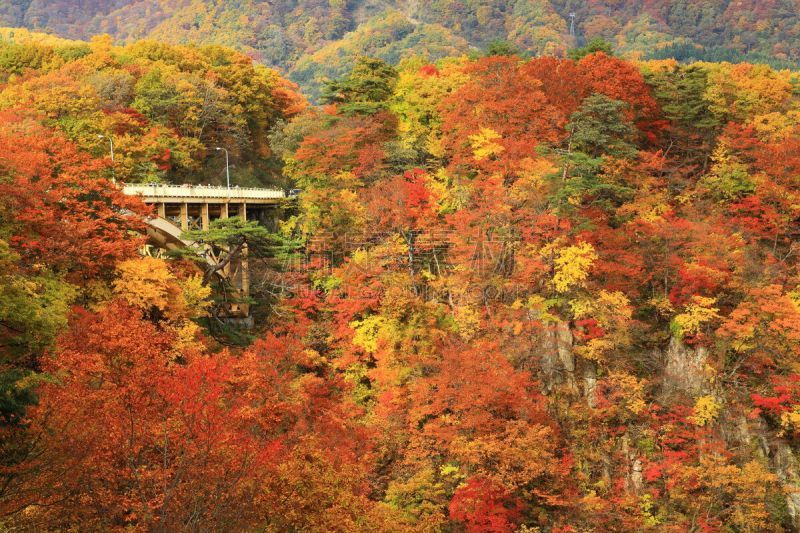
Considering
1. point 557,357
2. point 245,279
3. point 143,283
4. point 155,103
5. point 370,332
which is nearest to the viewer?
point 143,283

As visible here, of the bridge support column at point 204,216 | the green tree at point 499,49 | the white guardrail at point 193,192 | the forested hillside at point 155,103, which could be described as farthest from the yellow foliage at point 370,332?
the green tree at point 499,49

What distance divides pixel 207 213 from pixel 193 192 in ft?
6.26

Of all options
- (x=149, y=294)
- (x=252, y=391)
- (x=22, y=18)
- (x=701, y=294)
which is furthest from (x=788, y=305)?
(x=22, y=18)

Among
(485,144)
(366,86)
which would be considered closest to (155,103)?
(366,86)

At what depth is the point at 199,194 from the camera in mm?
42062

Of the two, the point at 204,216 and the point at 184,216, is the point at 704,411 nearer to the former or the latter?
the point at 184,216

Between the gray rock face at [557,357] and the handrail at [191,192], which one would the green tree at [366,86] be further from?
the gray rock face at [557,357]

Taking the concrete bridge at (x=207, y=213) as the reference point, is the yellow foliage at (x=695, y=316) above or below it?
below

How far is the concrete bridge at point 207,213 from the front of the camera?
3878 cm

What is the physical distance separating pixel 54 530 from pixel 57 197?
1591 cm

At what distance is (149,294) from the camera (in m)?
29.5

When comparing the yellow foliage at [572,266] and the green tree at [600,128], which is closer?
the yellow foliage at [572,266]

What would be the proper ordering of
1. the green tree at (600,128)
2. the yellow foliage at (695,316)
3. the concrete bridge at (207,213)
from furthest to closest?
the green tree at (600,128) < the concrete bridge at (207,213) < the yellow foliage at (695,316)

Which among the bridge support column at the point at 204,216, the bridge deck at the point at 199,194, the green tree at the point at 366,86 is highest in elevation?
the green tree at the point at 366,86
